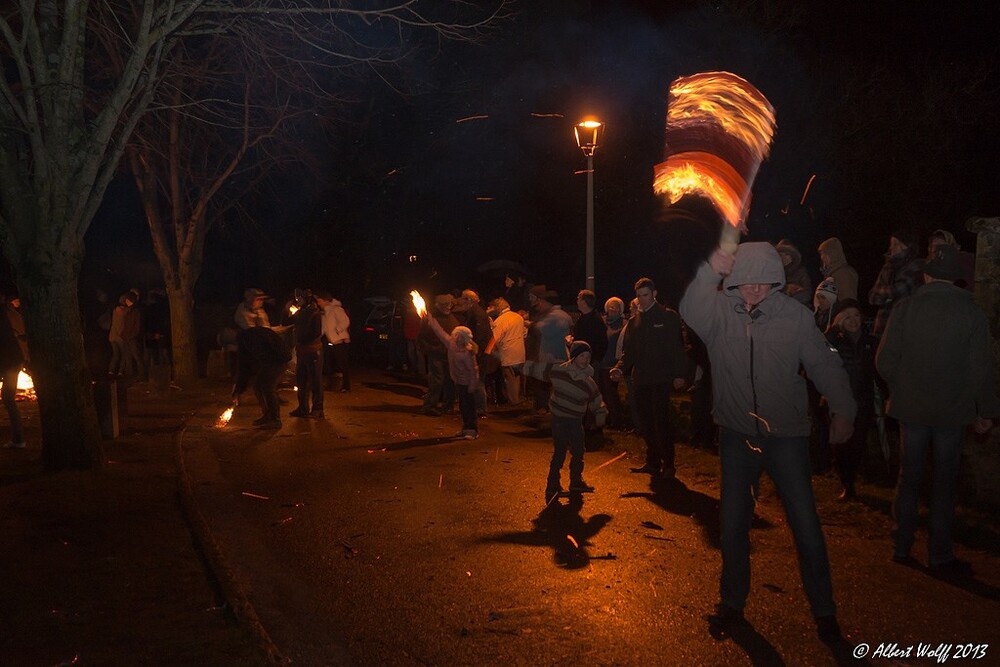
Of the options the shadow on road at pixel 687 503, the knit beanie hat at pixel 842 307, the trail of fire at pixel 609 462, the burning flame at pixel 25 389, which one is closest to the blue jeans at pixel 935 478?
the shadow on road at pixel 687 503

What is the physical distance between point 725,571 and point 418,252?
3626cm

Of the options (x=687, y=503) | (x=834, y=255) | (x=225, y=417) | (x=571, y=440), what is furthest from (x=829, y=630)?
(x=225, y=417)

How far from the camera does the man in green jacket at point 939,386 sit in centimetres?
618

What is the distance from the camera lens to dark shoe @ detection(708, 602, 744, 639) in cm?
522

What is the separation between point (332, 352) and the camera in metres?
18.9

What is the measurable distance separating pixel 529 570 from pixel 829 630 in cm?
209

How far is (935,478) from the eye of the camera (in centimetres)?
630

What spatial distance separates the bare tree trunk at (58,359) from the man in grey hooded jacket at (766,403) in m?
7.37

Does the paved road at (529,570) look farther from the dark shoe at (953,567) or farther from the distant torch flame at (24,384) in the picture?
the distant torch flame at (24,384)

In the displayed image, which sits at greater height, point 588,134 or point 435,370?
point 588,134

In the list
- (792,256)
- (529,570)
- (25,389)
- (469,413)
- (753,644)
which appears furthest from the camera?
(25,389)

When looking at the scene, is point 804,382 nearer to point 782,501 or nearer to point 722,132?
point 782,501

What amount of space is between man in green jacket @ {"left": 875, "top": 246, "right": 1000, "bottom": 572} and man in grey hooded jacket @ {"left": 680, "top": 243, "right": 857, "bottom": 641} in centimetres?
152

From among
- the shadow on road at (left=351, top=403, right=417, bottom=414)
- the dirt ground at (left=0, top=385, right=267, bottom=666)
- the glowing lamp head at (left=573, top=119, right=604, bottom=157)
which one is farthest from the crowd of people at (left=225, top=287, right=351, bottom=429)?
the glowing lamp head at (left=573, top=119, right=604, bottom=157)
